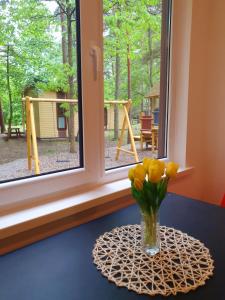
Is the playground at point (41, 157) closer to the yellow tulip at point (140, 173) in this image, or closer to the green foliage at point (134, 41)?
the green foliage at point (134, 41)

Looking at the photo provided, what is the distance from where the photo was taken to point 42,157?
122 cm

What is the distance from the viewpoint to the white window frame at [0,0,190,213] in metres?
1.09

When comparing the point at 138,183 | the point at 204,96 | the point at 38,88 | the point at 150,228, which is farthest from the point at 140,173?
the point at 204,96

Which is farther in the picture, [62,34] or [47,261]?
[62,34]

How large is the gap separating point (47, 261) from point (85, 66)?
2.90 feet

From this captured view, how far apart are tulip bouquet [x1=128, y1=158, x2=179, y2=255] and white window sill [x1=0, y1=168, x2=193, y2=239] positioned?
1.39 ft

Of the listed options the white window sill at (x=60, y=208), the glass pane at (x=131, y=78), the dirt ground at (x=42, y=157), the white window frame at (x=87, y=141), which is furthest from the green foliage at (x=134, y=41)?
the white window sill at (x=60, y=208)

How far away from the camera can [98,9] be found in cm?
121

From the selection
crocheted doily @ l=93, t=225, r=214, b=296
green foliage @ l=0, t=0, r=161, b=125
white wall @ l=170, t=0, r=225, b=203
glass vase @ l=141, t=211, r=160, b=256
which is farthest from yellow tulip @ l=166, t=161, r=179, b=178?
white wall @ l=170, t=0, r=225, b=203

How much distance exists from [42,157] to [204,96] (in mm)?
1270

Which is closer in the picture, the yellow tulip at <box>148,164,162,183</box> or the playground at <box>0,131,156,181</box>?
the yellow tulip at <box>148,164,162,183</box>

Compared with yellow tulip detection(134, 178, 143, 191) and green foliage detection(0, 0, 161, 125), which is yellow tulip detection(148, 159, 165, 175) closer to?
yellow tulip detection(134, 178, 143, 191)

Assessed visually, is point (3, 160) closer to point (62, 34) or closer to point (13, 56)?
point (13, 56)

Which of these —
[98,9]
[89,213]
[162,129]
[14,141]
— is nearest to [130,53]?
[98,9]
